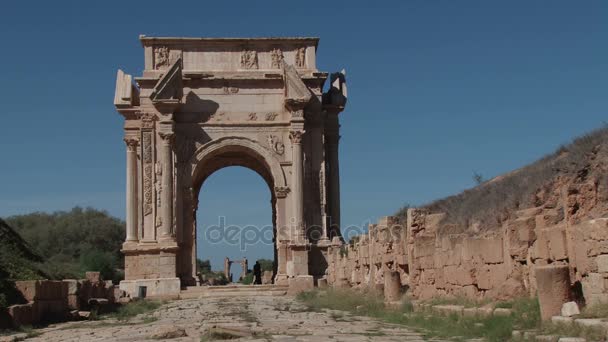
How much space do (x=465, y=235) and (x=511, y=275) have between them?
7.25 ft

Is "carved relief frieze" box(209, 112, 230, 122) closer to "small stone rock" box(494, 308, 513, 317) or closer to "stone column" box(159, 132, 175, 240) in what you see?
"stone column" box(159, 132, 175, 240)

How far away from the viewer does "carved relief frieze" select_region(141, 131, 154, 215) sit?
91.4 feet

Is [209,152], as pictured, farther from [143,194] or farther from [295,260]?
[295,260]

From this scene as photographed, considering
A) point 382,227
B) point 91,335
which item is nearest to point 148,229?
point 382,227

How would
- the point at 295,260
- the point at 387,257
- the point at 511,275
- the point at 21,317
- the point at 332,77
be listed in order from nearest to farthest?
the point at 511,275, the point at 21,317, the point at 387,257, the point at 295,260, the point at 332,77

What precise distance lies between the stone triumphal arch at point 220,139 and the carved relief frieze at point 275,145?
0.11 feet

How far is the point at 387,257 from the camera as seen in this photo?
55.9 feet

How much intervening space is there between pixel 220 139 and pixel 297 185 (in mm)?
3113

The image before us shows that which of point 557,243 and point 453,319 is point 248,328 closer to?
point 453,319

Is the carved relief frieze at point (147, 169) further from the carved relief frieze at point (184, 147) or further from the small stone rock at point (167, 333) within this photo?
the small stone rock at point (167, 333)

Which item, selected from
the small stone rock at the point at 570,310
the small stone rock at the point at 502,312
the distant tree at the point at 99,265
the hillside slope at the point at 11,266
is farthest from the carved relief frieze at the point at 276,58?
the small stone rock at the point at 570,310

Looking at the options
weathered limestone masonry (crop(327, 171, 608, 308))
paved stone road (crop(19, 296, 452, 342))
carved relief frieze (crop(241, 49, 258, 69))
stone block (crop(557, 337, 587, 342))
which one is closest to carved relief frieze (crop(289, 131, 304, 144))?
carved relief frieze (crop(241, 49, 258, 69))

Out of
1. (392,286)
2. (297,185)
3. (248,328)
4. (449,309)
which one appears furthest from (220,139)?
(449,309)

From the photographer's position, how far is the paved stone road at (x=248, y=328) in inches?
408
